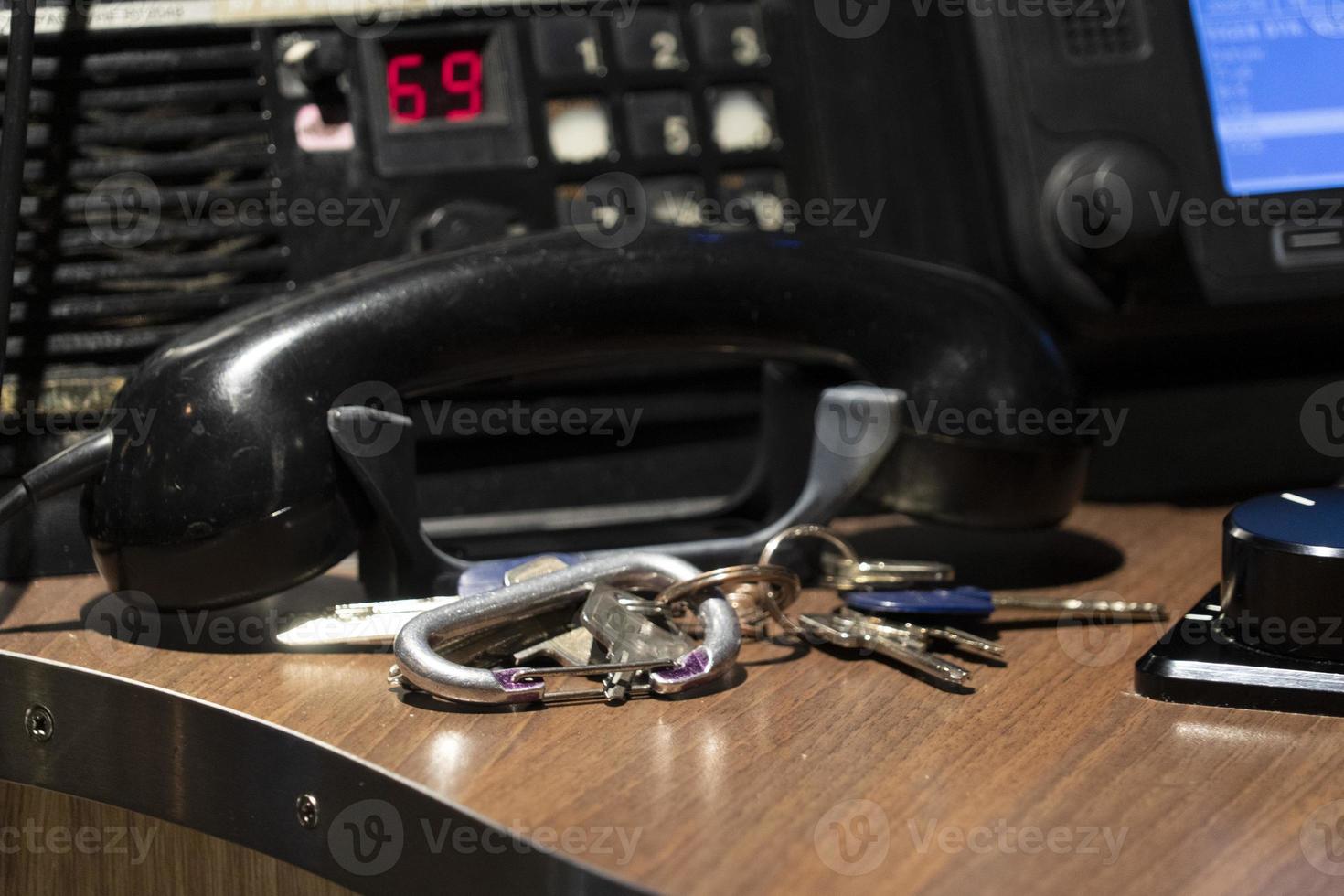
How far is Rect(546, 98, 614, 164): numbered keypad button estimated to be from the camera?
0.65 m

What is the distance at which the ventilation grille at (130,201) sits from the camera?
592 millimetres

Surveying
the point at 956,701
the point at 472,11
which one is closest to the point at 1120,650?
the point at 956,701

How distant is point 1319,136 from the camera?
637mm

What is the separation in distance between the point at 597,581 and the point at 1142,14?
431 millimetres

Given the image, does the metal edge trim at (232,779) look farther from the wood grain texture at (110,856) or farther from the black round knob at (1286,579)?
the black round knob at (1286,579)
